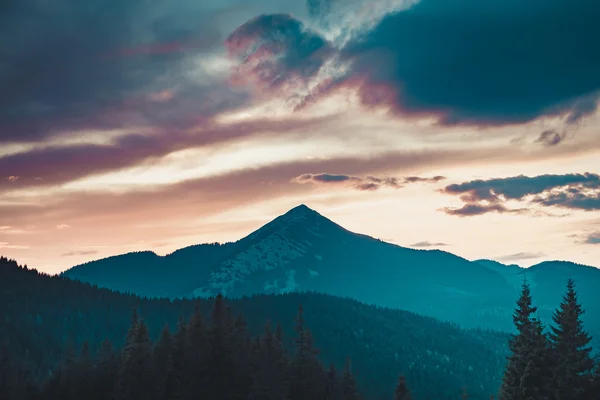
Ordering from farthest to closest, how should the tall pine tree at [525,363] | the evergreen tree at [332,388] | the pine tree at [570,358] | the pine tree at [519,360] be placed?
the evergreen tree at [332,388] < the pine tree at [519,360] < the tall pine tree at [525,363] < the pine tree at [570,358]

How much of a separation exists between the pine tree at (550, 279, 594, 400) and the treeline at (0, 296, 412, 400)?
115 feet

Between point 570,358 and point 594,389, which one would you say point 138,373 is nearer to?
point 570,358

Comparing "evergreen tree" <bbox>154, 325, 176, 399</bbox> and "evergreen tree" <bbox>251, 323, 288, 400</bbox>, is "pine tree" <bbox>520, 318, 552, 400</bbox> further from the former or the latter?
"evergreen tree" <bbox>154, 325, 176, 399</bbox>

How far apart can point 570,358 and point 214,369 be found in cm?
4194

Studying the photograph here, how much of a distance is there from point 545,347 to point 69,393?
231ft

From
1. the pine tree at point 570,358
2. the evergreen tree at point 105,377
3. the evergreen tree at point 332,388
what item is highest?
the pine tree at point 570,358

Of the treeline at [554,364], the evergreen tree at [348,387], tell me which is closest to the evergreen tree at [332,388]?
the evergreen tree at [348,387]

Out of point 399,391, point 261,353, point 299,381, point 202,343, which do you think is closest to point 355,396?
point 399,391

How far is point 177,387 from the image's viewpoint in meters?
84.0

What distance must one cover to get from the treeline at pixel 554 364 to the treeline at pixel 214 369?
3177 centimetres

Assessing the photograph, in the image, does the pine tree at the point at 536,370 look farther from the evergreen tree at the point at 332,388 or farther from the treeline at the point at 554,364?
the evergreen tree at the point at 332,388

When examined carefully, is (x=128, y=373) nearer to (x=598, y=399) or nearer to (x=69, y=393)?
(x=69, y=393)

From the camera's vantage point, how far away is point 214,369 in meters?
83.1

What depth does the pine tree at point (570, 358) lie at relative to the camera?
62.5 meters
